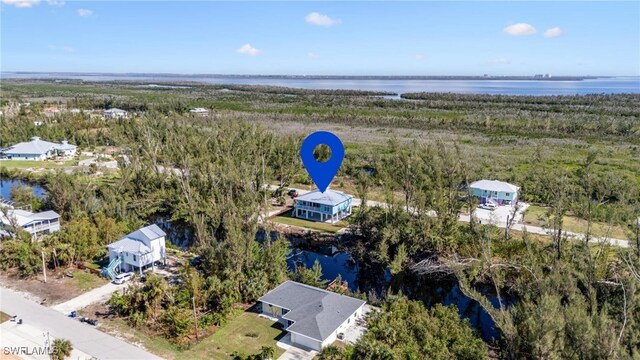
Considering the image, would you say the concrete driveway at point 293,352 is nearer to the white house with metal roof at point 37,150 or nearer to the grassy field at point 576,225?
the grassy field at point 576,225

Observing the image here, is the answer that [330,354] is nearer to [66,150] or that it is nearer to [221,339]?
[221,339]

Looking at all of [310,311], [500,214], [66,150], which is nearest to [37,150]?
[66,150]

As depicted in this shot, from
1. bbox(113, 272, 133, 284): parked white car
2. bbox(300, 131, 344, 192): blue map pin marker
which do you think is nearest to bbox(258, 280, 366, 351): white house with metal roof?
bbox(300, 131, 344, 192): blue map pin marker

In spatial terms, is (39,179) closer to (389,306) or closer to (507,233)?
(389,306)

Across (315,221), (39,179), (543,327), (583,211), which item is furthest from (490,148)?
(39,179)

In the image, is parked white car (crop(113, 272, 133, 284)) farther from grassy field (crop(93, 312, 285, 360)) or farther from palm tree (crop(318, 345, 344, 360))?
palm tree (crop(318, 345, 344, 360))

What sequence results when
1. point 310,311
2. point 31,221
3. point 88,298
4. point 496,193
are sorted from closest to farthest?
1. point 310,311
2. point 88,298
3. point 31,221
4. point 496,193
